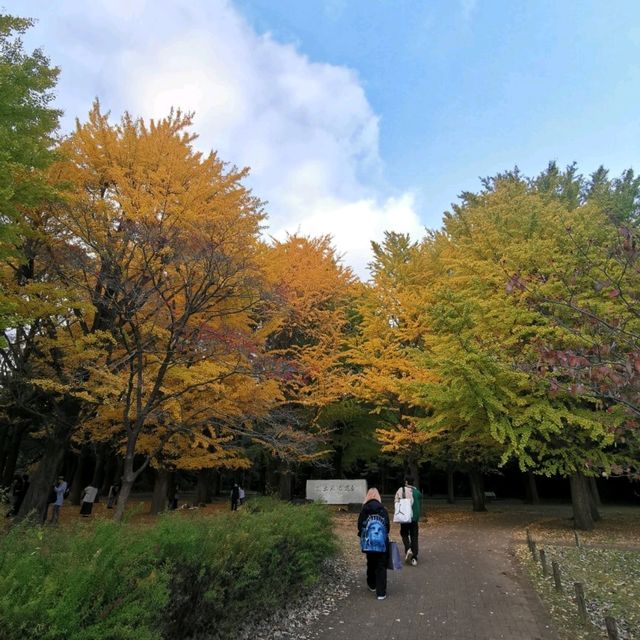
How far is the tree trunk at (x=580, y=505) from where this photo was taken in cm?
1379

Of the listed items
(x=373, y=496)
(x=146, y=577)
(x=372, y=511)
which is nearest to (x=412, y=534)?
(x=373, y=496)

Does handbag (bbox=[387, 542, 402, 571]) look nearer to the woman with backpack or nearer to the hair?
the woman with backpack

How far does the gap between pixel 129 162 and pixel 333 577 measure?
32.6ft

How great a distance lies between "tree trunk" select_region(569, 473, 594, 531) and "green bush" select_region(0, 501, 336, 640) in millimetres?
11326

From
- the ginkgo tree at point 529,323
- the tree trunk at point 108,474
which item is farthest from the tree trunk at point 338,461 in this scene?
the tree trunk at point 108,474

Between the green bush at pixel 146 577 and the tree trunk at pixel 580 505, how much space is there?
→ 11326 mm

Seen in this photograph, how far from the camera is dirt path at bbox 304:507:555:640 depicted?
535cm

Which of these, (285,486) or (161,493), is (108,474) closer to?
(161,493)

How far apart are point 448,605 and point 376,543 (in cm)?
121

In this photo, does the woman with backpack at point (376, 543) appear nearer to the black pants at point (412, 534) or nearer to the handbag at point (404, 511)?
the handbag at point (404, 511)

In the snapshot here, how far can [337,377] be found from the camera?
18312mm

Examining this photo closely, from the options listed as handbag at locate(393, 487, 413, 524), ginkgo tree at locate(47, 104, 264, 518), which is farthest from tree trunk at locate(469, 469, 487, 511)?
ginkgo tree at locate(47, 104, 264, 518)

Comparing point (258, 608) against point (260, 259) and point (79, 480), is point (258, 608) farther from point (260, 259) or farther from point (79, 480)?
point (79, 480)

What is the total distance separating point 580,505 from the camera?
1402 cm
